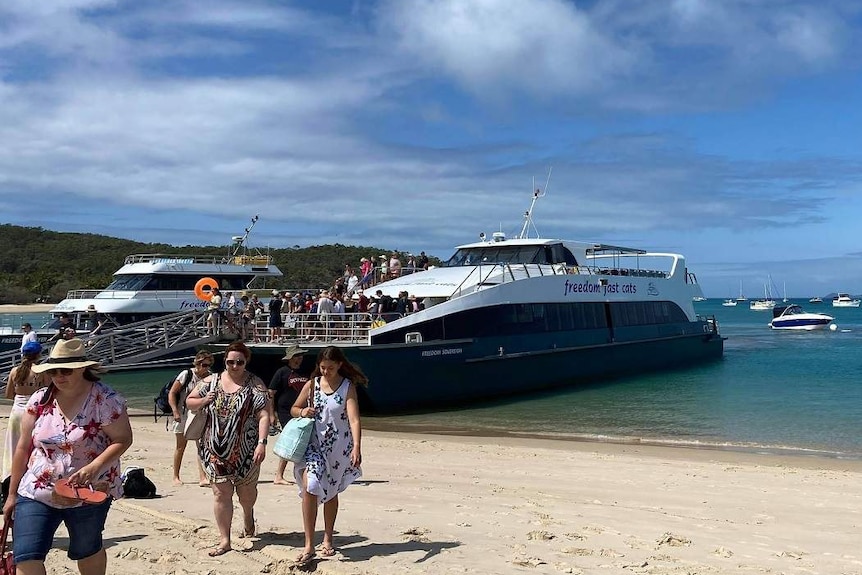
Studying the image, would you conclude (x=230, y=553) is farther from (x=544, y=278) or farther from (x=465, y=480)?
(x=544, y=278)

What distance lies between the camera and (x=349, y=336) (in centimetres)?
1669

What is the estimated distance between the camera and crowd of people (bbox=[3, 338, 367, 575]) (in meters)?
3.74

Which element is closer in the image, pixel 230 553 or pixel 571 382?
pixel 230 553

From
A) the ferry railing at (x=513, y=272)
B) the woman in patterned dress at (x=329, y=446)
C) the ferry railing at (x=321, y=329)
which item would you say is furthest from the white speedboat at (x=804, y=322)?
the woman in patterned dress at (x=329, y=446)

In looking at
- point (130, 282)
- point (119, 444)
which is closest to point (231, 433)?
point (119, 444)

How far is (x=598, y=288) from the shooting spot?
23.0 metres

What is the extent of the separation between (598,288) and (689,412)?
5.91 meters

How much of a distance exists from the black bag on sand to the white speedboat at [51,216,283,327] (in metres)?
20.0

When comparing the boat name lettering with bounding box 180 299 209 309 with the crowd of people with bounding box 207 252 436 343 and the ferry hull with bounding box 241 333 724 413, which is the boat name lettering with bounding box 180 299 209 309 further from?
the ferry hull with bounding box 241 333 724 413

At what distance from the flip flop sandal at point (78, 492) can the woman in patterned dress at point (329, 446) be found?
163 centimetres

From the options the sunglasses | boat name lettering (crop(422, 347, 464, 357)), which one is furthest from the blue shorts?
boat name lettering (crop(422, 347, 464, 357))

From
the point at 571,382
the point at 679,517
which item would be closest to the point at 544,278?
the point at 571,382

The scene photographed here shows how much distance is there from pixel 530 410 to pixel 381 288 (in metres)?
4.95

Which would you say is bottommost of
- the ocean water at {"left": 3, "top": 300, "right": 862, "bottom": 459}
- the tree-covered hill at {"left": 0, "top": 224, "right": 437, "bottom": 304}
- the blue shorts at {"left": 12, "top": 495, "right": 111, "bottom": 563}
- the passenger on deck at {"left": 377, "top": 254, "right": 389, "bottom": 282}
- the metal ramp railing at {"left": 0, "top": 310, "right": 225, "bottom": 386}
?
the ocean water at {"left": 3, "top": 300, "right": 862, "bottom": 459}
